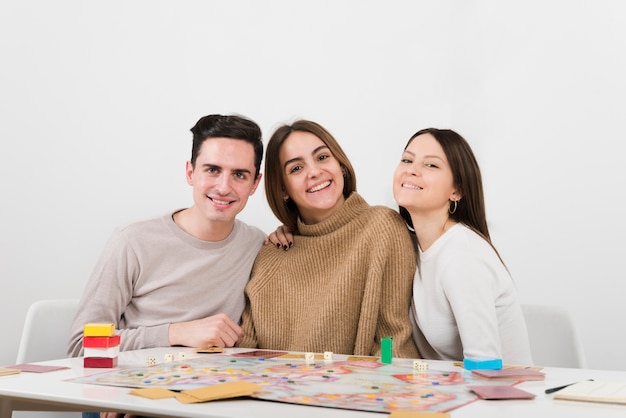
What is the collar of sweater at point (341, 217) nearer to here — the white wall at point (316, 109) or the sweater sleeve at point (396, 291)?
the sweater sleeve at point (396, 291)

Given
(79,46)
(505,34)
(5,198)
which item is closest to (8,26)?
(79,46)

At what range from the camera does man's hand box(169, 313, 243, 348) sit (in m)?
1.81

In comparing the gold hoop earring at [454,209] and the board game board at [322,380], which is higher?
the gold hoop earring at [454,209]

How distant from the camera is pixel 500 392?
3.62ft

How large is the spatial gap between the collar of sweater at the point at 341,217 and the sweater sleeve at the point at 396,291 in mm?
201

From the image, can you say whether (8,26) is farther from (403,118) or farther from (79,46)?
(403,118)

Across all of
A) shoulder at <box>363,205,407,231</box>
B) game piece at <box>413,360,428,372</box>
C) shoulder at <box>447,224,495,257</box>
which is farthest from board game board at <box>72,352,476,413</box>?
shoulder at <box>363,205,407,231</box>

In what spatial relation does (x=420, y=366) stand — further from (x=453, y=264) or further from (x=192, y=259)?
(x=192, y=259)

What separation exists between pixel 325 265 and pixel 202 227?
1.26 ft

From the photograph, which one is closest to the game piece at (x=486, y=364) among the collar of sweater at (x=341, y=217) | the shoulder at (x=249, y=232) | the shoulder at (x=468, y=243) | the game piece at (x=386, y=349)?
the game piece at (x=386, y=349)

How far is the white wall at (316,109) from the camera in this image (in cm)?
252

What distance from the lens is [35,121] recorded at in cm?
251

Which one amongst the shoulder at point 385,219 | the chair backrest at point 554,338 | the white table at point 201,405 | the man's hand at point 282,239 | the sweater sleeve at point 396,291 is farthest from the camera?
the man's hand at point 282,239

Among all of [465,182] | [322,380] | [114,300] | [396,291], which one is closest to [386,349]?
[322,380]
